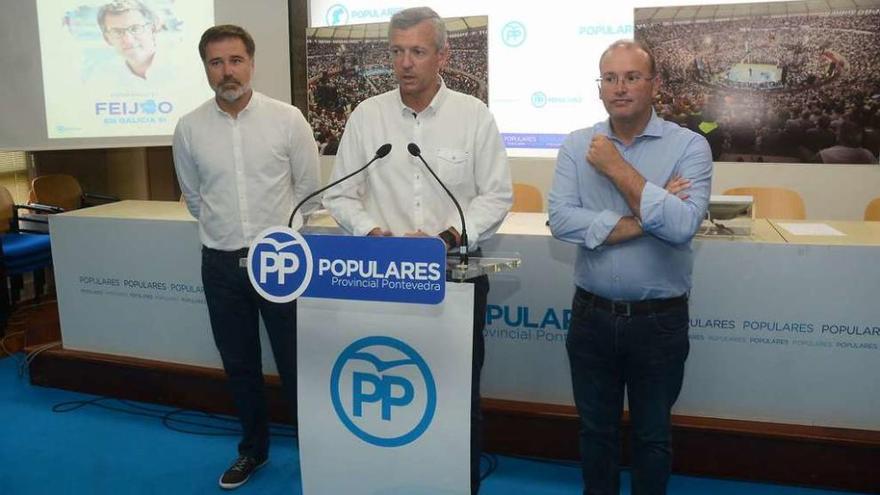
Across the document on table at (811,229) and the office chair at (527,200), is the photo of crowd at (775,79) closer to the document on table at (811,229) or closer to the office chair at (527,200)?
the office chair at (527,200)

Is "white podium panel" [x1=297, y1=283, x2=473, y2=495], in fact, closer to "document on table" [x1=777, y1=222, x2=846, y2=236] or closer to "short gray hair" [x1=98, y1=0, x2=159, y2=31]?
"document on table" [x1=777, y1=222, x2=846, y2=236]

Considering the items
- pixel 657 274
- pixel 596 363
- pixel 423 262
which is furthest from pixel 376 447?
pixel 657 274

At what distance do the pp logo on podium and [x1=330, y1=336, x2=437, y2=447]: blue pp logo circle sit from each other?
0.20 meters

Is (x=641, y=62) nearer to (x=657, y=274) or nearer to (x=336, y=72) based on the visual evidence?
(x=657, y=274)

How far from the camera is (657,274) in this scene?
6.06ft

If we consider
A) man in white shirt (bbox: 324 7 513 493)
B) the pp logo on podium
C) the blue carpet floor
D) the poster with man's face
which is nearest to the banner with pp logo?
the pp logo on podium

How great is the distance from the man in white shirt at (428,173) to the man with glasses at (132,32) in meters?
2.49

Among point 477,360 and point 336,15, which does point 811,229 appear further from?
point 336,15

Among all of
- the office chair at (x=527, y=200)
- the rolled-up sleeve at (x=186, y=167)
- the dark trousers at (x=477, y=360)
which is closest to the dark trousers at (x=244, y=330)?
the rolled-up sleeve at (x=186, y=167)

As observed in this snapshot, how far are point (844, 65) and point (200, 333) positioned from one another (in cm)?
379

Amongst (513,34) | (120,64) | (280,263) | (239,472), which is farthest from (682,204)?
(120,64)

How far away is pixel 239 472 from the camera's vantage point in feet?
8.34

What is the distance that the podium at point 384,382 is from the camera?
151 centimetres

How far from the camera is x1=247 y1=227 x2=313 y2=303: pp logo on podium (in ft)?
4.93
